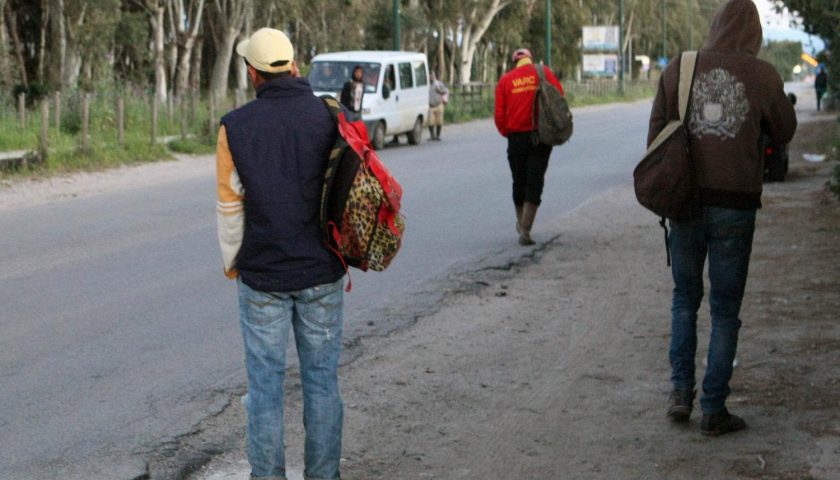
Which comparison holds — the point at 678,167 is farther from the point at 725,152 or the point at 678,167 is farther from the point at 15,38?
the point at 15,38

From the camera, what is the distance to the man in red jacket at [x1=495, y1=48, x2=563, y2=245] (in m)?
11.7

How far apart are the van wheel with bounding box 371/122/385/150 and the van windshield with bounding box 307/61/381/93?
0.72 metres

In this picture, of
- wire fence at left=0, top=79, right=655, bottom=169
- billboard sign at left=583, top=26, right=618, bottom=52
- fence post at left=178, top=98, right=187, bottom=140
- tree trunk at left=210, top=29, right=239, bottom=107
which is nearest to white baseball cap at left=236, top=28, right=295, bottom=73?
wire fence at left=0, top=79, right=655, bottom=169

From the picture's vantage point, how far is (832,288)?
31.6 feet

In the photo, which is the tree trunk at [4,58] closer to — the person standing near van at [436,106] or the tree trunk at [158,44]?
the tree trunk at [158,44]

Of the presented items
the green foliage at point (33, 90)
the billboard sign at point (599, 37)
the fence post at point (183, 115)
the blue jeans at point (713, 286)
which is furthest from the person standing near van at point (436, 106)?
the billboard sign at point (599, 37)

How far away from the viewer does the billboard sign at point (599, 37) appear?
8450cm

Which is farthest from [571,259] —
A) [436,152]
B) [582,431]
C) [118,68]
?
[118,68]

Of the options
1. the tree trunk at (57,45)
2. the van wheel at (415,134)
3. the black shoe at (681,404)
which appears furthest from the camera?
the tree trunk at (57,45)

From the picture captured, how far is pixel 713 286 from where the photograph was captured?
596 cm

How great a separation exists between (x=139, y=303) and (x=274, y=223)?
16.0ft

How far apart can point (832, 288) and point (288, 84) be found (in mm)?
6042

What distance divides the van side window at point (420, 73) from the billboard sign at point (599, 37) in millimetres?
55593

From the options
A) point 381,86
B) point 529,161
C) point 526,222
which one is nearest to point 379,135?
point 381,86
